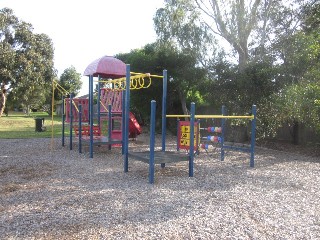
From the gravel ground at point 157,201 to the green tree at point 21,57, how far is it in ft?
63.5

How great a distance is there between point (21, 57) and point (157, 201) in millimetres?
24333

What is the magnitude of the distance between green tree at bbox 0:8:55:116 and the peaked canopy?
1675 cm

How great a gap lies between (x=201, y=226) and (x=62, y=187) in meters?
2.66

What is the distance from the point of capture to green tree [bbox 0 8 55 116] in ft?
81.7

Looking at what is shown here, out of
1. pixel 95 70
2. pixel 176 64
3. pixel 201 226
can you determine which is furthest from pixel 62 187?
pixel 176 64

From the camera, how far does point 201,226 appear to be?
364 cm

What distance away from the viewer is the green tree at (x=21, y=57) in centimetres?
2491

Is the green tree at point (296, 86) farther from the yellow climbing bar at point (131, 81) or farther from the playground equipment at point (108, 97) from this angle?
the playground equipment at point (108, 97)

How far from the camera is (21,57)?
25.6m

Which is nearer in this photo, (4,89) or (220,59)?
(220,59)

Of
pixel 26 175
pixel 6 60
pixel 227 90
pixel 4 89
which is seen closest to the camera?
pixel 26 175

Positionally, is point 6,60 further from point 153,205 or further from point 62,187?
point 153,205

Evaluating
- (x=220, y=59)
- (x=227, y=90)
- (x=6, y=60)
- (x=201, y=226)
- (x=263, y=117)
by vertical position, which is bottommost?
(x=201, y=226)

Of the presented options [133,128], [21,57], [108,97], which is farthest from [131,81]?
[21,57]
